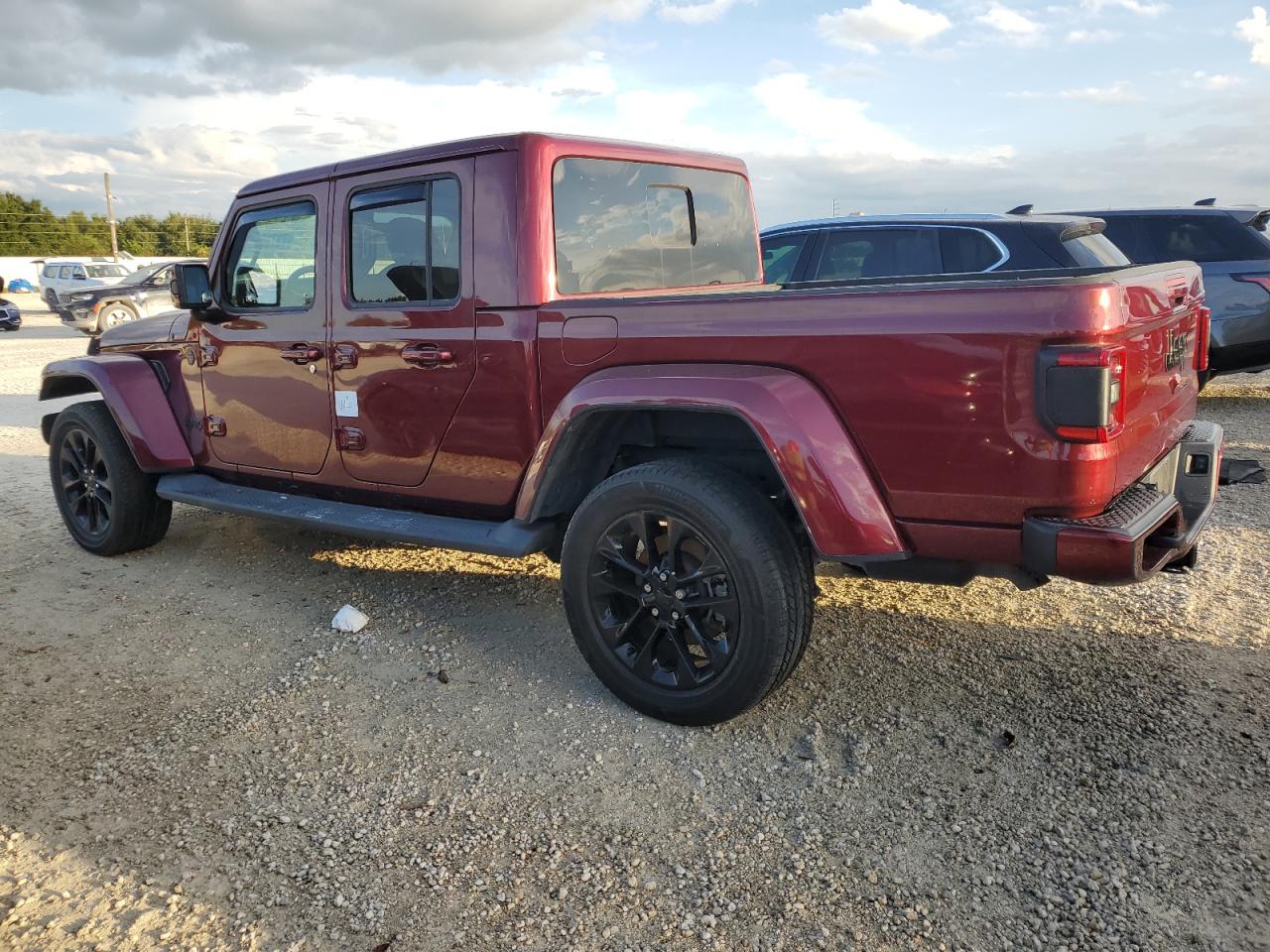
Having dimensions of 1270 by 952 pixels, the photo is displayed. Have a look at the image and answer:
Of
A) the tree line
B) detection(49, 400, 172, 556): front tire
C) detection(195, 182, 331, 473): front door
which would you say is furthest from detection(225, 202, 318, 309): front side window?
the tree line

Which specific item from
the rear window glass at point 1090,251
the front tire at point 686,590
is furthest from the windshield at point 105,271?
the front tire at point 686,590

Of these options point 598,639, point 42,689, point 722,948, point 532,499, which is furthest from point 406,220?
point 722,948

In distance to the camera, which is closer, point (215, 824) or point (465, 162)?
point (215, 824)

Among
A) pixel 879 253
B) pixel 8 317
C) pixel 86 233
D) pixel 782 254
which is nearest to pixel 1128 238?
pixel 879 253

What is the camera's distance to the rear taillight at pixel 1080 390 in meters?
2.34

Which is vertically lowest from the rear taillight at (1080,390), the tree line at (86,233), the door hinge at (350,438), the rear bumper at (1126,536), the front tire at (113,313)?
the rear bumper at (1126,536)

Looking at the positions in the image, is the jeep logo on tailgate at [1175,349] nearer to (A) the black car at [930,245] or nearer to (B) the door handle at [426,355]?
(B) the door handle at [426,355]

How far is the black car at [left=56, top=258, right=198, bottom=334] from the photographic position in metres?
18.9

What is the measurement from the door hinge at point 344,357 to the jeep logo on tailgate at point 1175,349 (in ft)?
9.78

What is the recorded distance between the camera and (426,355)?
363 cm

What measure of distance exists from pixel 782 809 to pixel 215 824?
1.63 meters

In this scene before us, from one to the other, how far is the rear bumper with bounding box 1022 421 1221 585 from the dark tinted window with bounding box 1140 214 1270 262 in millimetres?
5683

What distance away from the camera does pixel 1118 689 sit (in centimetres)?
332

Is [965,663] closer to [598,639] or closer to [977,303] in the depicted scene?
[598,639]
